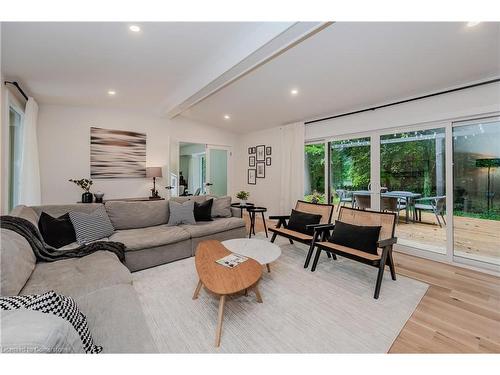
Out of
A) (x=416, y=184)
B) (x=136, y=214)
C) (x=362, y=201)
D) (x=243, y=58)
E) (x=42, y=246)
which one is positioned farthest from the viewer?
(x=362, y=201)

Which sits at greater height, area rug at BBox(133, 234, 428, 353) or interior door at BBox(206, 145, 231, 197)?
interior door at BBox(206, 145, 231, 197)

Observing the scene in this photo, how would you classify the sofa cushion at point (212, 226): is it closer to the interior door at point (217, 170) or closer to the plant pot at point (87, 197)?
the plant pot at point (87, 197)

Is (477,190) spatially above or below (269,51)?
below

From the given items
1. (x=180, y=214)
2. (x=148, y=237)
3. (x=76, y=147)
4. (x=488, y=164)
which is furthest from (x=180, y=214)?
(x=488, y=164)

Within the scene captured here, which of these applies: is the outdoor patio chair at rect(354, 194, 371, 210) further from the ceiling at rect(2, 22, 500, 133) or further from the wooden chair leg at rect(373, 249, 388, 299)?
the wooden chair leg at rect(373, 249, 388, 299)

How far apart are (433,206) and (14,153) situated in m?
6.17

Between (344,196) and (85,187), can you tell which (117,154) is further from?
(344,196)

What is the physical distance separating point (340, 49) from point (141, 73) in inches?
98.8

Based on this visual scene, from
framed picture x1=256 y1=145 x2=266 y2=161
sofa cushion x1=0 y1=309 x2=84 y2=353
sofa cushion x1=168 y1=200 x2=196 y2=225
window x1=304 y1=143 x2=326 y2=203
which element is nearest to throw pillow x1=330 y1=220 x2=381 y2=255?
window x1=304 y1=143 x2=326 y2=203

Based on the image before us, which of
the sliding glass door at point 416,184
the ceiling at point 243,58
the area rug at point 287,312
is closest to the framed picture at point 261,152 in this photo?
the ceiling at point 243,58

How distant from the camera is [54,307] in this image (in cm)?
93

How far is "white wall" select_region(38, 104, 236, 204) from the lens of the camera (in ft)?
12.9

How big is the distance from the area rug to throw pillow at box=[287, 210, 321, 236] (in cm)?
68

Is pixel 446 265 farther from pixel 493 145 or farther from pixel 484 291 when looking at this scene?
pixel 493 145
